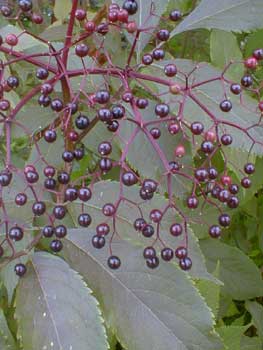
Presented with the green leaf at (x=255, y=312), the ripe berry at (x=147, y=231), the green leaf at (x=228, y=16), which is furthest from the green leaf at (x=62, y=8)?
the green leaf at (x=255, y=312)

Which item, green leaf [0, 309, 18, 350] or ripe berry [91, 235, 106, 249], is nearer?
ripe berry [91, 235, 106, 249]

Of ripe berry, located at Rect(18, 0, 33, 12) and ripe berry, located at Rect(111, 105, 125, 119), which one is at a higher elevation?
ripe berry, located at Rect(18, 0, 33, 12)

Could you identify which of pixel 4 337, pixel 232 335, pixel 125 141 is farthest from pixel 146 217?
pixel 232 335

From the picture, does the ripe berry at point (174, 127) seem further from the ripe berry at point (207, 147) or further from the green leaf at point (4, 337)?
the green leaf at point (4, 337)

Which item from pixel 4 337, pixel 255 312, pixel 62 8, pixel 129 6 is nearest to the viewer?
pixel 129 6

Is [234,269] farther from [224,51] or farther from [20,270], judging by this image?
[20,270]

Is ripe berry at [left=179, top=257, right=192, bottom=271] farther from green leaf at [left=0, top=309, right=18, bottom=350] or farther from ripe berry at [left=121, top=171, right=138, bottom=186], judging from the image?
green leaf at [left=0, top=309, right=18, bottom=350]

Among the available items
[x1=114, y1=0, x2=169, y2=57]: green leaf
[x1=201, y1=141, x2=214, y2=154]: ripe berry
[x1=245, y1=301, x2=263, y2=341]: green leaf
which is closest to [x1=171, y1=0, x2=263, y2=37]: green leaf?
[x1=114, y1=0, x2=169, y2=57]: green leaf
